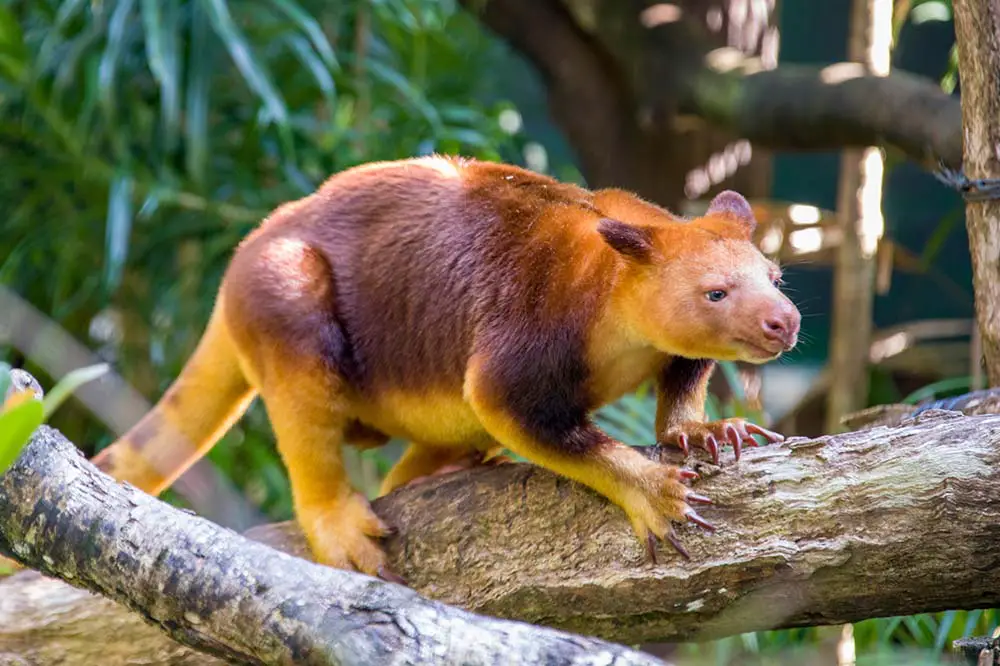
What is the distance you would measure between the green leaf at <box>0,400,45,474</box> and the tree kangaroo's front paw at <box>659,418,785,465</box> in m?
1.28

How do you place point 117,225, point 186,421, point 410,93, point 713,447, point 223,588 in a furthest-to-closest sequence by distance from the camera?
point 410,93 → point 117,225 → point 186,421 → point 713,447 → point 223,588

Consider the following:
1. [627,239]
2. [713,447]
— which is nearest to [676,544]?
[713,447]

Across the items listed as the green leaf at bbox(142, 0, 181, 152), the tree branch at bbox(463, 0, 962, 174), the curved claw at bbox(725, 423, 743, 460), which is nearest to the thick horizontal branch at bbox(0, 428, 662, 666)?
the curved claw at bbox(725, 423, 743, 460)

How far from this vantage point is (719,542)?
2051 millimetres

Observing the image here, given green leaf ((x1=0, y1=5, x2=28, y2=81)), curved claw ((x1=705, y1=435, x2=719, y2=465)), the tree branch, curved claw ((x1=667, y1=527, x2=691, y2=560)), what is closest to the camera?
curved claw ((x1=667, y1=527, x2=691, y2=560))

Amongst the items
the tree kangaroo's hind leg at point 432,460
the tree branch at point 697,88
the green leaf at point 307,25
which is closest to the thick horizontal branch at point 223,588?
the tree kangaroo's hind leg at point 432,460

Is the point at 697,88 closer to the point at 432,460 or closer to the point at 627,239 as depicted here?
the point at 432,460

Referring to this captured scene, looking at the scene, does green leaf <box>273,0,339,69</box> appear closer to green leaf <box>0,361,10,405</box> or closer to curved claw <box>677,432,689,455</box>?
curved claw <box>677,432,689,455</box>

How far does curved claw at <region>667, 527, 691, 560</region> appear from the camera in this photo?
205 centimetres

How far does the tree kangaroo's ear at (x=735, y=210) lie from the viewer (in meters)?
2.26

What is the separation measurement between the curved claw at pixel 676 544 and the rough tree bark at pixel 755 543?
0.02m

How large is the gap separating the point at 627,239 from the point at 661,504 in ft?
1.64

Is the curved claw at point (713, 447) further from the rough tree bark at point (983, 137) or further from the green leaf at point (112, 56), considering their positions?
the green leaf at point (112, 56)

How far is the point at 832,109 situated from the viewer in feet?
13.4
